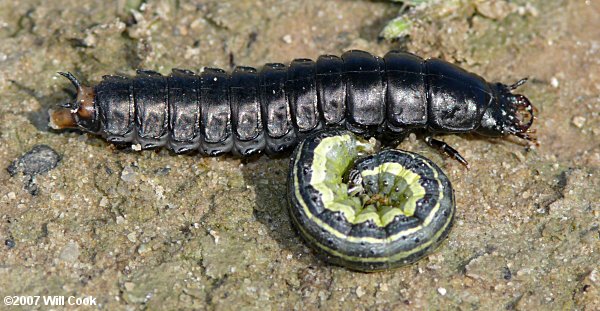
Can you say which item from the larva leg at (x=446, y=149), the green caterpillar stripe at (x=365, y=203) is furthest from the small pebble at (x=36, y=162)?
the larva leg at (x=446, y=149)

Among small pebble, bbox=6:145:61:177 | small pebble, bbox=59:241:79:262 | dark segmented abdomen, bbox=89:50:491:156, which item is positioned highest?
dark segmented abdomen, bbox=89:50:491:156

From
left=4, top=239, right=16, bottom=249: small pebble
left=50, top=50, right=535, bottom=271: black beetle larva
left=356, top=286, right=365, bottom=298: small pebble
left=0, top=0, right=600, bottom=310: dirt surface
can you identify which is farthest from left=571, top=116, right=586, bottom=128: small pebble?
left=4, top=239, right=16, bottom=249: small pebble

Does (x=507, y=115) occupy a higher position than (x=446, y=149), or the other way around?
(x=507, y=115)

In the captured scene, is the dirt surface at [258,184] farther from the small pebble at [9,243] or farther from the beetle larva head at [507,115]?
the beetle larva head at [507,115]

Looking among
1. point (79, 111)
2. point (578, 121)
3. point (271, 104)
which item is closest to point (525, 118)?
point (578, 121)

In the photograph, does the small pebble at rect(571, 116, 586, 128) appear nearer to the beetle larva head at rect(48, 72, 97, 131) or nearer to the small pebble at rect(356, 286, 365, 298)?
the small pebble at rect(356, 286, 365, 298)

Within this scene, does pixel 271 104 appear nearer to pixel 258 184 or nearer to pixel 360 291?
pixel 258 184
